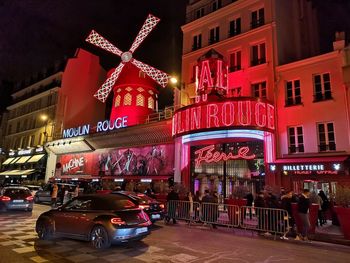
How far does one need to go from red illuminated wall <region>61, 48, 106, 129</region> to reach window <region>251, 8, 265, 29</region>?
2070cm

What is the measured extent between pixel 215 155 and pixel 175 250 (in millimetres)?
10658

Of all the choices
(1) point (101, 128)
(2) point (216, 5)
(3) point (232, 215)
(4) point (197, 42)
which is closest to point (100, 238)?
(3) point (232, 215)

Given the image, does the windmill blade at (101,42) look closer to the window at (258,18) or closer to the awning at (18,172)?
the window at (258,18)

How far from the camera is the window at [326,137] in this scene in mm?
13711

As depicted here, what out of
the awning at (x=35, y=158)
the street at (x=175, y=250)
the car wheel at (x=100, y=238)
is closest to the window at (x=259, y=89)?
the street at (x=175, y=250)

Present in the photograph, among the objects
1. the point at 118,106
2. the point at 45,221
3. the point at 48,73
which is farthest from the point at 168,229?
the point at 48,73

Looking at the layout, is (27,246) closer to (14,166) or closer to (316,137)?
(316,137)

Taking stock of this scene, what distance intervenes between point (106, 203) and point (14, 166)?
112 ft

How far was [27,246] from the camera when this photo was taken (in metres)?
6.96

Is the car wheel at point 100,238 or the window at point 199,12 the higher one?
the window at point 199,12

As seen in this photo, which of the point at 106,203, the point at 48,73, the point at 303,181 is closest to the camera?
the point at 106,203

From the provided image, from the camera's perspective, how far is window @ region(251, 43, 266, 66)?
16.9 m

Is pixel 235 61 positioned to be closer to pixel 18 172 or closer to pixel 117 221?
pixel 117 221

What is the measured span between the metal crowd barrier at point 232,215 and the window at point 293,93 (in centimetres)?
750
